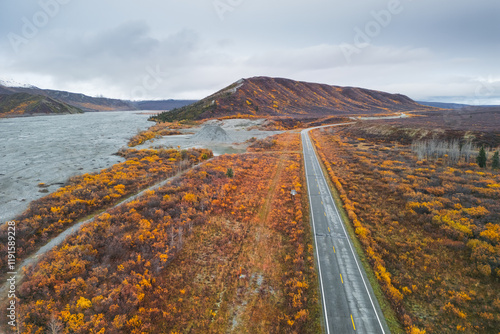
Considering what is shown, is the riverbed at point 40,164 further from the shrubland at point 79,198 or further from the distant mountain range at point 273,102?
the distant mountain range at point 273,102

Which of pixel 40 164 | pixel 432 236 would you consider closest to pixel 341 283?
pixel 432 236

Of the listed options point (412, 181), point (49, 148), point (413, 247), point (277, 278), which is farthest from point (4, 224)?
point (412, 181)

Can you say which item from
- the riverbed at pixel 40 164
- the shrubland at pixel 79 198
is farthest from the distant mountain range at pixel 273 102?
the shrubland at pixel 79 198

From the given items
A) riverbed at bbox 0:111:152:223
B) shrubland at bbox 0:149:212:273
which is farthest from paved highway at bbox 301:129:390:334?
riverbed at bbox 0:111:152:223

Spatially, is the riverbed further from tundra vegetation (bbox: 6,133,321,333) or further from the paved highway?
the paved highway

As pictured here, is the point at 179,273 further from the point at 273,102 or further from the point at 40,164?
the point at 273,102
